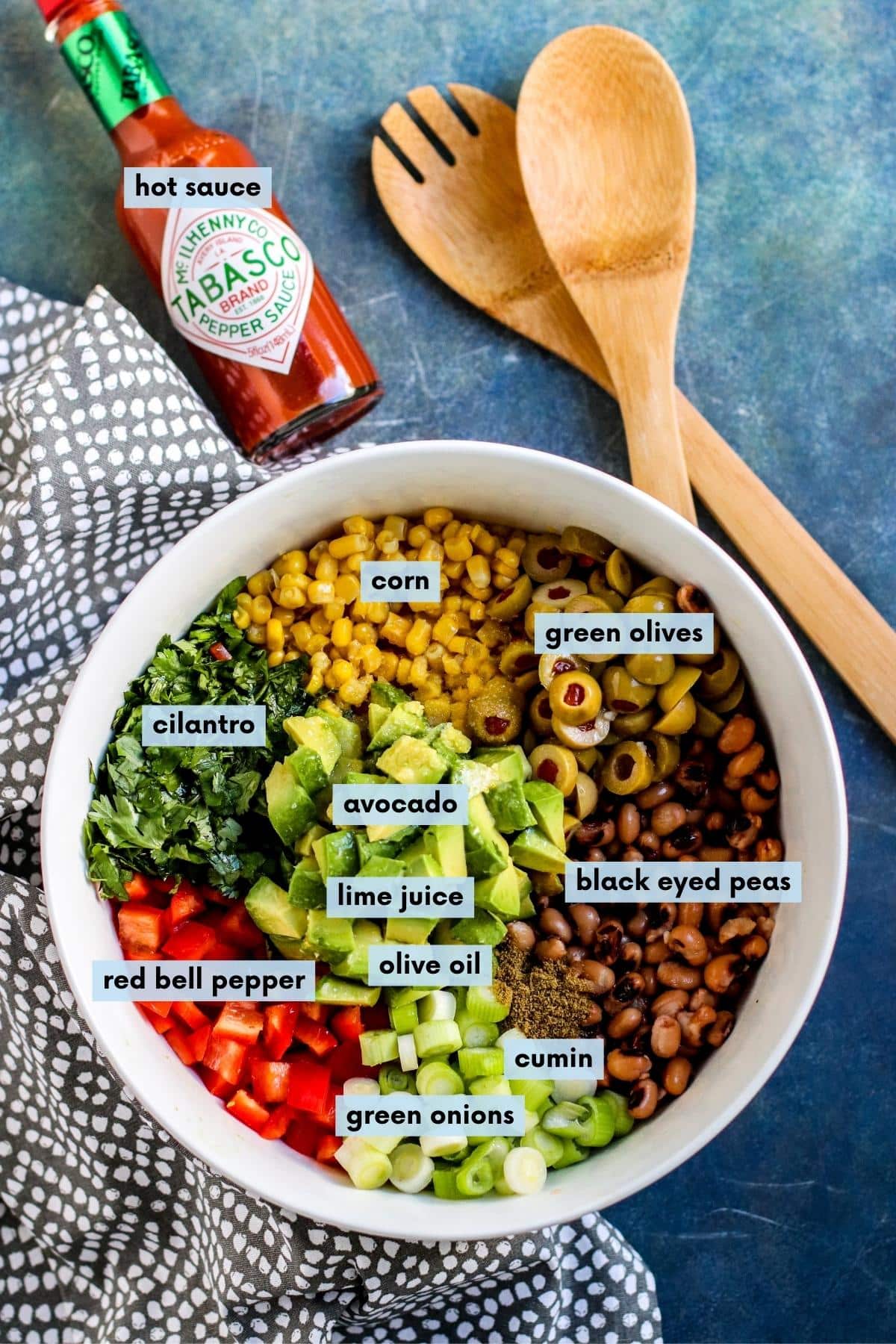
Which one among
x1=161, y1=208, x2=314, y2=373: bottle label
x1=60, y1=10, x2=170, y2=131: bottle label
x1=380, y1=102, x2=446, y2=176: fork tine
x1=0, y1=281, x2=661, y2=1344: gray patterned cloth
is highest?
x1=60, y1=10, x2=170, y2=131: bottle label

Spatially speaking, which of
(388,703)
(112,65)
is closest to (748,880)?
(388,703)

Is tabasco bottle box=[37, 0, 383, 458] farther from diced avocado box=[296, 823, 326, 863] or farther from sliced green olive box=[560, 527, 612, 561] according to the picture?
diced avocado box=[296, 823, 326, 863]

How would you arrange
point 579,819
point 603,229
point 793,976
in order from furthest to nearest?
point 603,229 → point 579,819 → point 793,976

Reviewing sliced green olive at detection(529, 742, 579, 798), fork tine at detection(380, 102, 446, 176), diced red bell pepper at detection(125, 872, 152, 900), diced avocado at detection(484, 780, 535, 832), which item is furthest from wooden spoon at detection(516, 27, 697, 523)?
diced red bell pepper at detection(125, 872, 152, 900)

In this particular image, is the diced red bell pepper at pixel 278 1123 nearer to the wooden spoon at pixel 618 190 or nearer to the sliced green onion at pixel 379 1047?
the sliced green onion at pixel 379 1047

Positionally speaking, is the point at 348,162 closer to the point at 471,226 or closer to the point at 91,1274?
the point at 471,226

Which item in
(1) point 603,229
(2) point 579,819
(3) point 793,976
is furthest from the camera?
(1) point 603,229

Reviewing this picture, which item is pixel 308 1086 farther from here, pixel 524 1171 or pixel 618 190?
pixel 618 190
